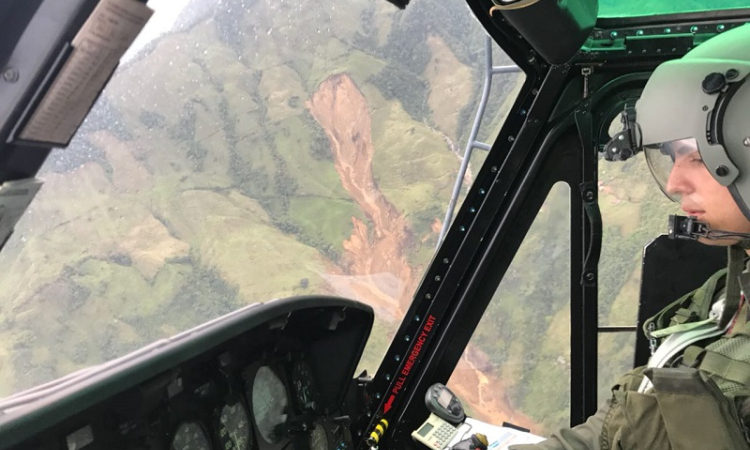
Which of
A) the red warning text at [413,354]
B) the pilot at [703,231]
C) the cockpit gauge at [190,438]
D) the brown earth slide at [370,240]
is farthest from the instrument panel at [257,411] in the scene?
the pilot at [703,231]

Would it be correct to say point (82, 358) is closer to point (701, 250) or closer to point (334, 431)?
point (334, 431)

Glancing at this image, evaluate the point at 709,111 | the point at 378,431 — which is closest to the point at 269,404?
the point at 378,431

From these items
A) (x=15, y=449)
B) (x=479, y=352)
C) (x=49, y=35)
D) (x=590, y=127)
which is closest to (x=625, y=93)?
(x=590, y=127)

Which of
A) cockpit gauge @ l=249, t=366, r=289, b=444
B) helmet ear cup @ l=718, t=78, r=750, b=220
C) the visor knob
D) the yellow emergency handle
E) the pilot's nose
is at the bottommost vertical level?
the yellow emergency handle

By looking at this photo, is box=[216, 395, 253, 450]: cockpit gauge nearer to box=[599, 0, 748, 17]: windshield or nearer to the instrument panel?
Result: the instrument panel

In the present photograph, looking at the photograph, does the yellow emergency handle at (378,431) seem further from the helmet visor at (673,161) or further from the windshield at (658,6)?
the windshield at (658,6)

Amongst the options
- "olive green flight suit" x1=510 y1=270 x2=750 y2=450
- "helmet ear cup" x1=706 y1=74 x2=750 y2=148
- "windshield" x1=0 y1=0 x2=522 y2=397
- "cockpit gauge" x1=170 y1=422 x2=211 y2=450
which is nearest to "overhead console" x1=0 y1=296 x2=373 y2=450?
"cockpit gauge" x1=170 y1=422 x2=211 y2=450
